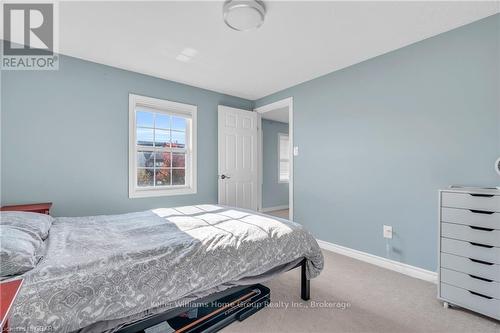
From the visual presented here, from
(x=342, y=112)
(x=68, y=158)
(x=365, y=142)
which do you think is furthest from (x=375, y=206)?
(x=68, y=158)

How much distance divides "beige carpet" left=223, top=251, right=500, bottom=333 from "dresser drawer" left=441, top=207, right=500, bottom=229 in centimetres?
71

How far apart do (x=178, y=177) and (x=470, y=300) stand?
3564 millimetres

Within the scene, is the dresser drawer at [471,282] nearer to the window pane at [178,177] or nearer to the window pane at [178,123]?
the window pane at [178,177]

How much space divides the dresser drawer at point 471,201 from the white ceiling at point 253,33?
1.56 meters

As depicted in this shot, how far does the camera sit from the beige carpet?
1.61m

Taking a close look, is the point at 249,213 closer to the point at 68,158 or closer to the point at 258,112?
the point at 68,158

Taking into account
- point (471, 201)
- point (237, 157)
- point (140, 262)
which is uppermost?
point (237, 157)

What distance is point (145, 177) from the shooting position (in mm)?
3402

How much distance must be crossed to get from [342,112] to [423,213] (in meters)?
1.53

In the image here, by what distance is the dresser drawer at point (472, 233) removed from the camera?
66.1 inches

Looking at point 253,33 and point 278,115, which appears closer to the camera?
point 253,33

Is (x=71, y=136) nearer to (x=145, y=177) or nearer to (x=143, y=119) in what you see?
(x=143, y=119)

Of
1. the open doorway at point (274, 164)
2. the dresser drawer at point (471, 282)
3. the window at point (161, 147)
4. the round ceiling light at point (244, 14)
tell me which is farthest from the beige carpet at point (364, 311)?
the open doorway at point (274, 164)

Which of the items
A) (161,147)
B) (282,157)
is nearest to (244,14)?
(161,147)
